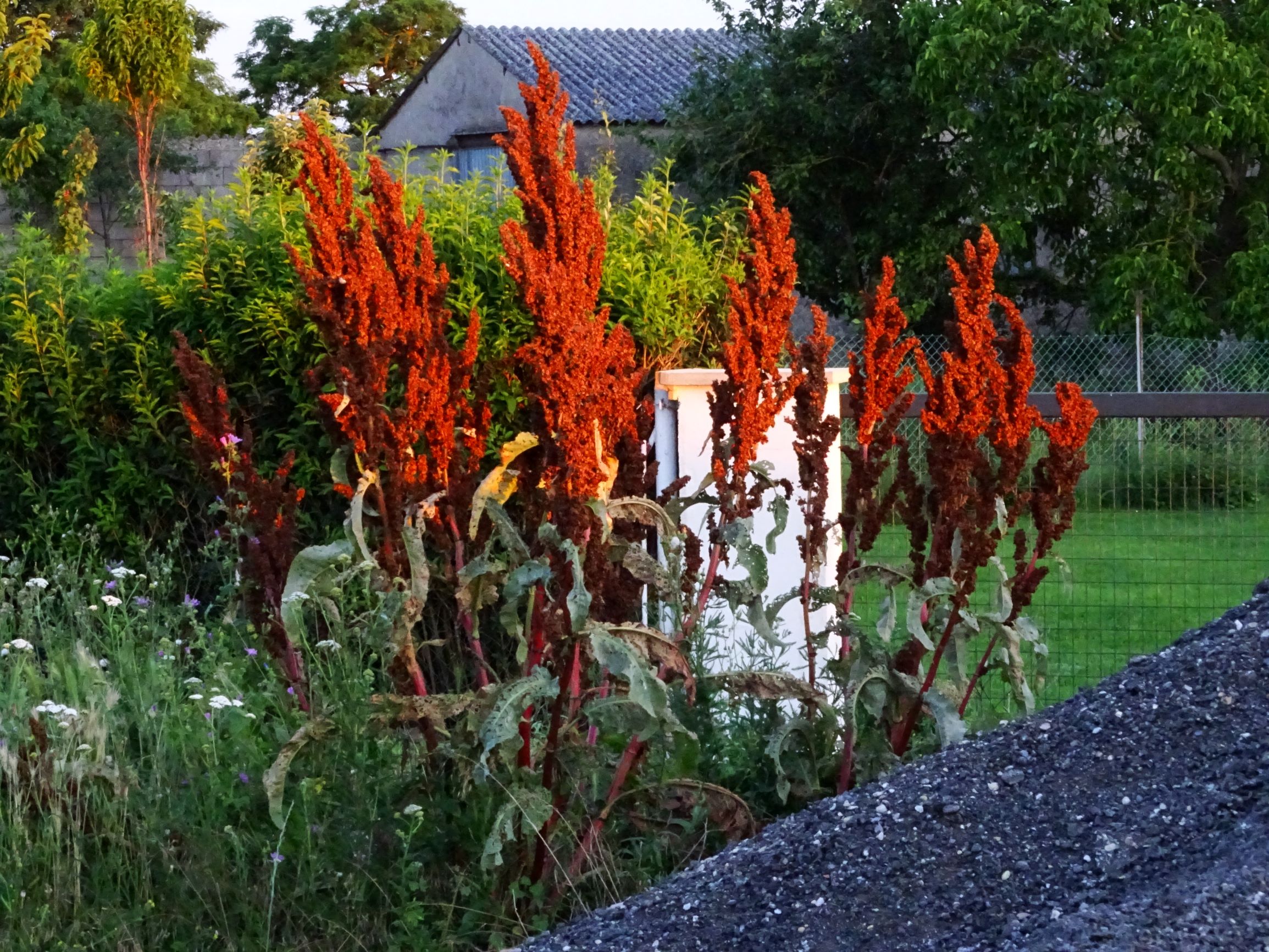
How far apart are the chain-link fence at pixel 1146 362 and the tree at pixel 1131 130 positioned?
1.15 meters

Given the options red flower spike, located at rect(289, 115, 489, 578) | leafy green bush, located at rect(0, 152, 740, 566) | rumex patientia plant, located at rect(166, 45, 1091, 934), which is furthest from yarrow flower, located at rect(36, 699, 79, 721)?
leafy green bush, located at rect(0, 152, 740, 566)

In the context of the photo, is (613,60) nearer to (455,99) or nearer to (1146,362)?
(455,99)

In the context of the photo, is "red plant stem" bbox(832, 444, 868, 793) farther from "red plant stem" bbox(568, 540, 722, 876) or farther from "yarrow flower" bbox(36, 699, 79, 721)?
"yarrow flower" bbox(36, 699, 79, 721)

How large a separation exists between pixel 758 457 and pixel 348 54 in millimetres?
36665

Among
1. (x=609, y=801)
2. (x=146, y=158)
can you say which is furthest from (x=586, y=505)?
(x=146, y=158)

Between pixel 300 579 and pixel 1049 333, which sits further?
pixel 1049 333

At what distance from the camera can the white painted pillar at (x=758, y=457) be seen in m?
4.58

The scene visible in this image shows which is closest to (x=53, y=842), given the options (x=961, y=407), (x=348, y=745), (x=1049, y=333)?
(x=348, y=745)

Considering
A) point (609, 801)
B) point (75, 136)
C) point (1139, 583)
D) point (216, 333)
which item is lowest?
point (1139, 583)

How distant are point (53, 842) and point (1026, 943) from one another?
7.35 ft

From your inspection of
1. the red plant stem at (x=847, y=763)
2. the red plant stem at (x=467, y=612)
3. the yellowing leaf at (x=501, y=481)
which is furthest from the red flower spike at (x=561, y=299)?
the red plant stem at (x=847, y=763)

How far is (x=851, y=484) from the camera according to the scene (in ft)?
11.7

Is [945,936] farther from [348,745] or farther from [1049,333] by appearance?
[1049,333]

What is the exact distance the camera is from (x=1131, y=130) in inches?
642
